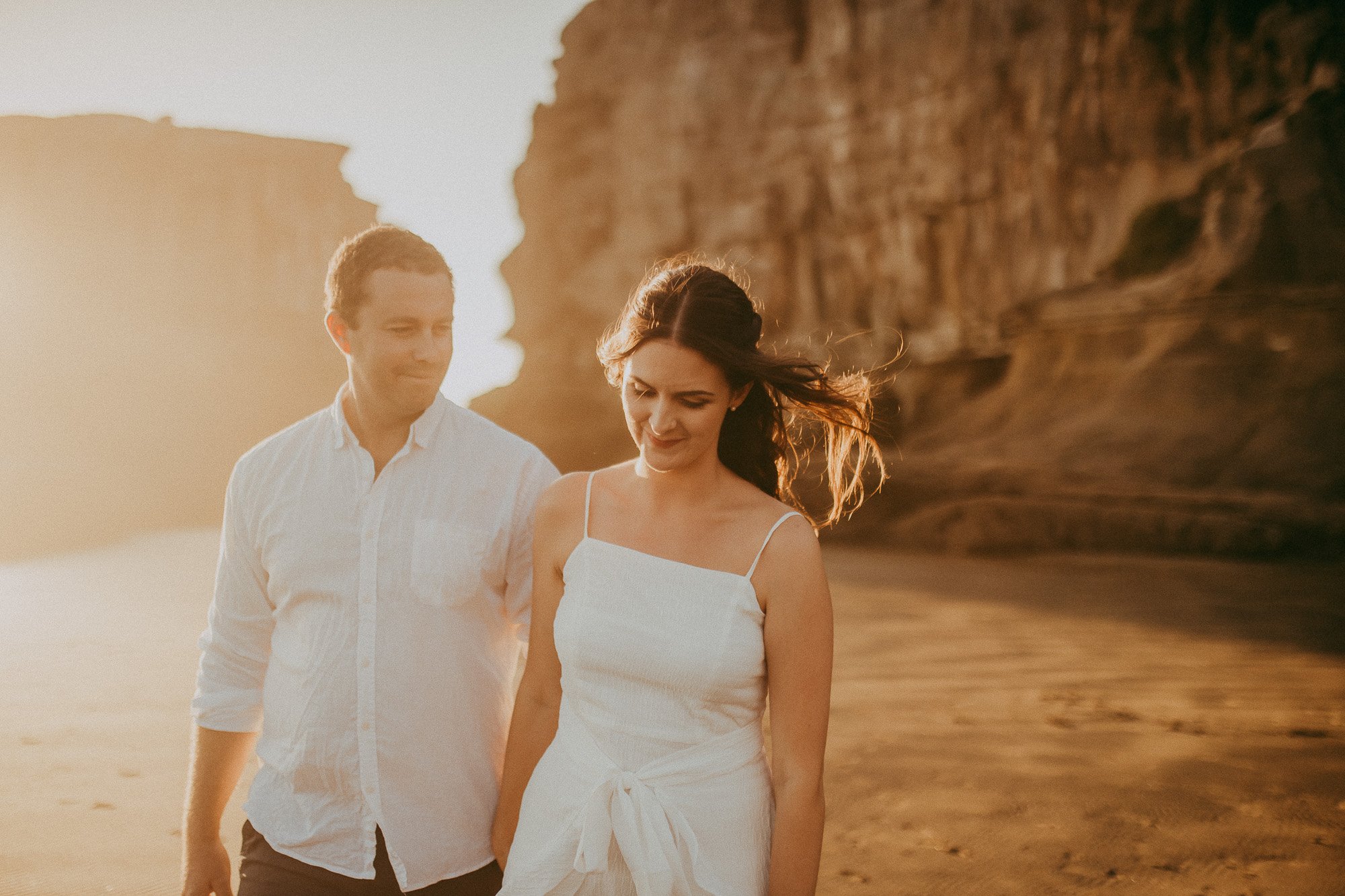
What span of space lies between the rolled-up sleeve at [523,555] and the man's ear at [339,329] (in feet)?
1.73

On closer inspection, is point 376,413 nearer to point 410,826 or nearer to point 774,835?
point 410,826

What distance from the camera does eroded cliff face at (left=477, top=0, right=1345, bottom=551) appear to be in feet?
45.9

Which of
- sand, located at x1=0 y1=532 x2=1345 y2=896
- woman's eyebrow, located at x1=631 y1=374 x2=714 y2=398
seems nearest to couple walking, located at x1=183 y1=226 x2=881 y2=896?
woman's eyebrow, located at x1=631 y1=374 x2=714 y2=398

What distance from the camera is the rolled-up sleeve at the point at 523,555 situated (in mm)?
2125

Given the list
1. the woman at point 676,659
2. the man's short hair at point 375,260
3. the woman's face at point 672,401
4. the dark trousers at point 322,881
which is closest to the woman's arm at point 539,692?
the woman at point 676,659

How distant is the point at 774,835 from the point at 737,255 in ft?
92.9

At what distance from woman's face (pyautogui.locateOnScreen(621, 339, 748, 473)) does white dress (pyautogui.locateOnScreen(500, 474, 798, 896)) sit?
0.23m

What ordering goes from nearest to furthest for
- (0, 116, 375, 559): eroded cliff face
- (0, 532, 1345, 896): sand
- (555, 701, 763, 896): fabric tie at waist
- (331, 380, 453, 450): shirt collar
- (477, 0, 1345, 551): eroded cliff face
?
(555, 701, 763, 896): fabric tie at waist → (331, 380, 453, 450): shirt collar → (0, 532, 1345, 896): sand → (477, 0, 1345, 551): eroded cliff face → (0, 116, 375, 559): eroded cliff face

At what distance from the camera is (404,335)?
2.03 metres

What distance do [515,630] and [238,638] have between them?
668 millimetres

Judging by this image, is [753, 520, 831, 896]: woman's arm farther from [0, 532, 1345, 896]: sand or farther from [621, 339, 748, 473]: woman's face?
[0, 532, 1345, 896]: sand

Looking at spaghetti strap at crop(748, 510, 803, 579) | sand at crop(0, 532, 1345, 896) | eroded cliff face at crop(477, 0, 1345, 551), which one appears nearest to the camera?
spaghetti strap at crop(748, 510, 803, 579)

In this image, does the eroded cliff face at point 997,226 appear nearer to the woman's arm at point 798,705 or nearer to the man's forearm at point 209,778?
the woman's arm at point 798,705

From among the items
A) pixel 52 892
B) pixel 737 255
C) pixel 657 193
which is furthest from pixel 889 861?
pixel 657 193
